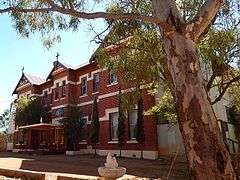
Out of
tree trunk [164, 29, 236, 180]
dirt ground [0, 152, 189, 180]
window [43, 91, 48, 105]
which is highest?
window [43, 91, 48, 105]

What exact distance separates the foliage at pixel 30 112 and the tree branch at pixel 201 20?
28496 millimetres

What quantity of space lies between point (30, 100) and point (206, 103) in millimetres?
29776

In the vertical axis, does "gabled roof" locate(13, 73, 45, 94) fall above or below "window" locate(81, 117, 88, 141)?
above

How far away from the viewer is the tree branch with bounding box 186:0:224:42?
6326 millimetres

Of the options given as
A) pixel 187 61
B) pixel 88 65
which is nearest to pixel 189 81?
pixel 187 61

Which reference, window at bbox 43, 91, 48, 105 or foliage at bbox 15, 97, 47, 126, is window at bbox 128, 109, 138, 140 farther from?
window at bbox 43, 91, 48, 105

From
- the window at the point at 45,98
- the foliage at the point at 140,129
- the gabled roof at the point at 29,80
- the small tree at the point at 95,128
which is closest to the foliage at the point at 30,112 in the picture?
the window at the point at 45,98

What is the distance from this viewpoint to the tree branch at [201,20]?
20.8 ft

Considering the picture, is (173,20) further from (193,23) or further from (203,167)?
(203,167)

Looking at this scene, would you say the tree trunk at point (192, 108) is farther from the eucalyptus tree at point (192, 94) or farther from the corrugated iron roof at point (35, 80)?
the corrugated iron roof at point (35, 80)

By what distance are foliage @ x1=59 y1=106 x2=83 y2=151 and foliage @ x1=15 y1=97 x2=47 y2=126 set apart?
6.63 metres

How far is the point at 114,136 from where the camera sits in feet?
82.1

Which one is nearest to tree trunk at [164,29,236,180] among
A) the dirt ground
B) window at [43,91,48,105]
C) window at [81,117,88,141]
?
the dirt ground

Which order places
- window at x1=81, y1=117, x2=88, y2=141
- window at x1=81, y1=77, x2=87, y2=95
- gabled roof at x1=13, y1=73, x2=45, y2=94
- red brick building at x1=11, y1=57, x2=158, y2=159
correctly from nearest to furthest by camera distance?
red brick building at x1=11, y1=57, x2=158, y2=159 → window at x1=81, y1=117, x2=88, y2=141 → window at x1=81, y1=77, x2=87, y2=95 → gabled roof at x1=13, y1=73, x2=45, y2=94
